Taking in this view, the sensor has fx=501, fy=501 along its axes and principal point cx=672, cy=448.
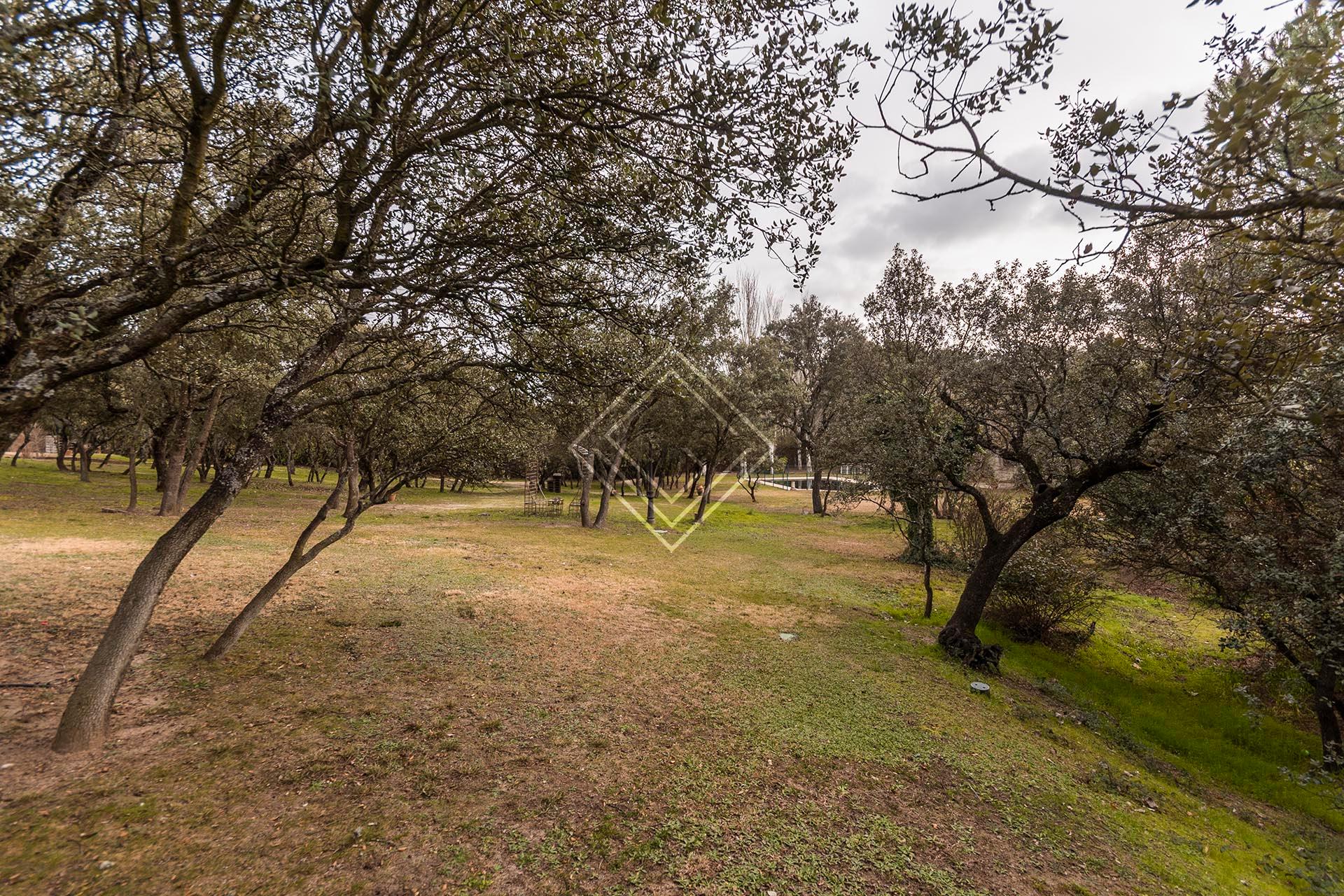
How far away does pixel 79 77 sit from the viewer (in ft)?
13.3

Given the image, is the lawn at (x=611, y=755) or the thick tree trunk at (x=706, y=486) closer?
the lawn at (x=611, y=755)

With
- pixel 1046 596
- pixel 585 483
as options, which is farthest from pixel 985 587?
pixel 585 483

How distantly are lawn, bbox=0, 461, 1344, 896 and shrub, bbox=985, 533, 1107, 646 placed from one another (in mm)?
848

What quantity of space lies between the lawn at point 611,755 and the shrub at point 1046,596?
0.85 meters

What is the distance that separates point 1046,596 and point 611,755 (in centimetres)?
1184

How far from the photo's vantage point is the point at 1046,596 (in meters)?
12.4

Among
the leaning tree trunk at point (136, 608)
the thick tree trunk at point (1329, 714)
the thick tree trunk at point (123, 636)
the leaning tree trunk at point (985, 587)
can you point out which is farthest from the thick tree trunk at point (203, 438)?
the thick tree trunk at point (1329, 714)

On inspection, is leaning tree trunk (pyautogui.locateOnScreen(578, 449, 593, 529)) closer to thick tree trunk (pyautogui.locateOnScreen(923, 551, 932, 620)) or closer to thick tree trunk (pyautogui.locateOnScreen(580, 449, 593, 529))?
thick tree trunk (pyautogui.locateOnScreen(580, 449, 593, 529))

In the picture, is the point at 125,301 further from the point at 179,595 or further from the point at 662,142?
the point at 179,595

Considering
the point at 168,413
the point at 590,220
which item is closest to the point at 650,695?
the point at 590,220

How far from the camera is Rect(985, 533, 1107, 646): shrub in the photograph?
39.8 ft

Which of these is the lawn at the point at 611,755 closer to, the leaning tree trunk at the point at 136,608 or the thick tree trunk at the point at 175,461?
the leaning tree trunk at the point at 136,608

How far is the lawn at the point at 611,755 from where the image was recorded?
4.29 m

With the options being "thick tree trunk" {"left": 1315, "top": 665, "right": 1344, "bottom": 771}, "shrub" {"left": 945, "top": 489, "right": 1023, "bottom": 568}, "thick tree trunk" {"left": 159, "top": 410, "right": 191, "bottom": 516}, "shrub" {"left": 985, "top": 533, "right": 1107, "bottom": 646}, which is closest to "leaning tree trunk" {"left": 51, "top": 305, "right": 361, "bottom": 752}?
"thick tree trunk" {"left": 1315, "top": 665, "right": 1344, "bottom": 771}
